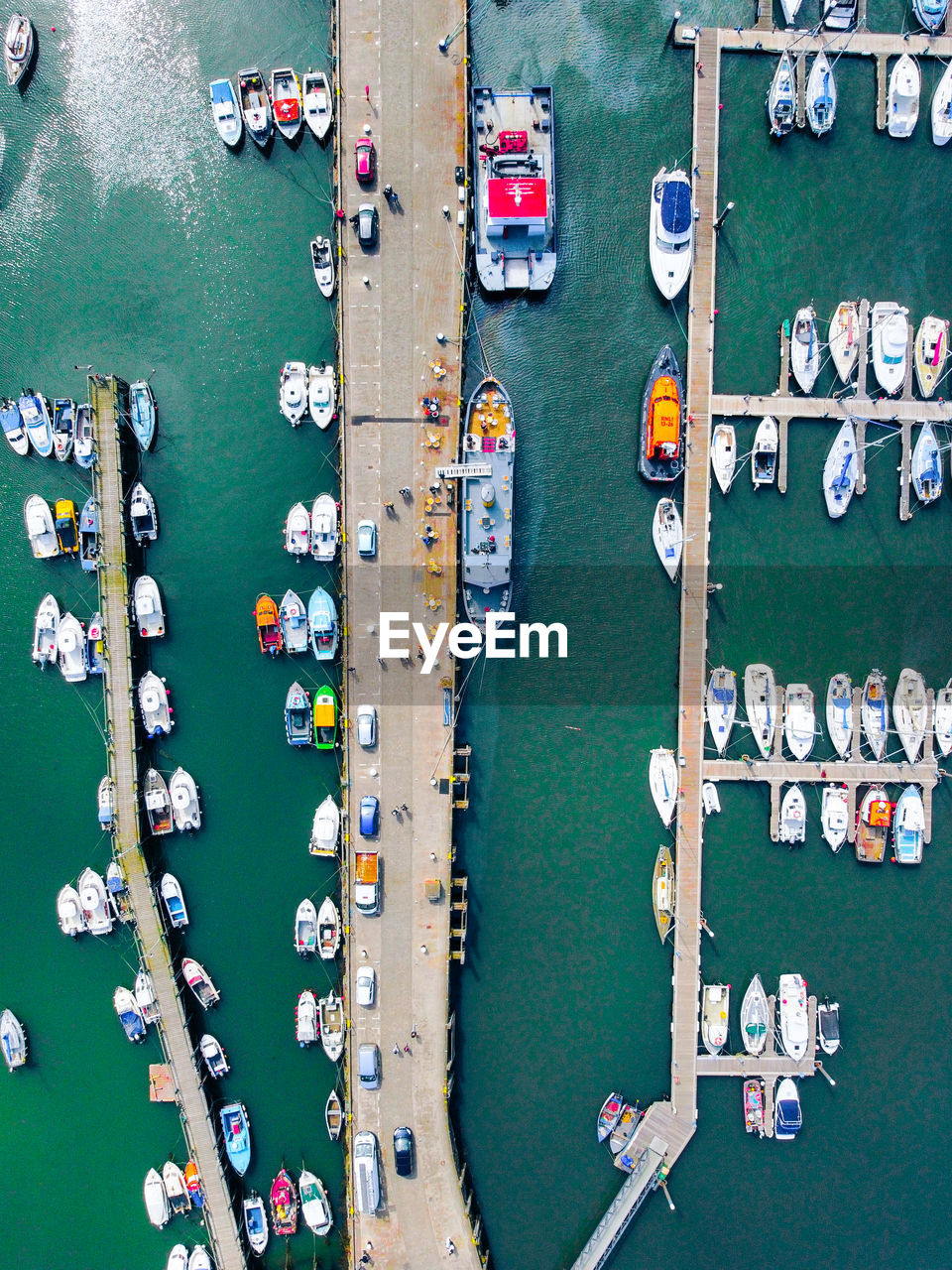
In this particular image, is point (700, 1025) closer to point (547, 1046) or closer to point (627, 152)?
point (547, 1046)

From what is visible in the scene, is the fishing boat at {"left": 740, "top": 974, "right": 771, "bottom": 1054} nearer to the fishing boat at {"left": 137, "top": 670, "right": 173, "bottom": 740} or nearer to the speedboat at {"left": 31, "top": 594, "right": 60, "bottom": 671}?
the fishing boat at {"left": 137, "top": 670, "right": 173, "bottom": 740}

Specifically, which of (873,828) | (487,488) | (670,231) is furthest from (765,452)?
(873,828)

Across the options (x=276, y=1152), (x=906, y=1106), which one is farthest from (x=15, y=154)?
(x=906, y=1106)

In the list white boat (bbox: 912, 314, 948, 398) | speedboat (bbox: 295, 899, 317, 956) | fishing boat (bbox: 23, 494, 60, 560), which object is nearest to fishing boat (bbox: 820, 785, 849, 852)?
white boat (bbox: 912, 314, 948, 398)

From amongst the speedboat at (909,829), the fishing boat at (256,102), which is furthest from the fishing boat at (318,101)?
the speedboat at (909,829)

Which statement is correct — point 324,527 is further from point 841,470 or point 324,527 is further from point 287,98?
point 841,470
